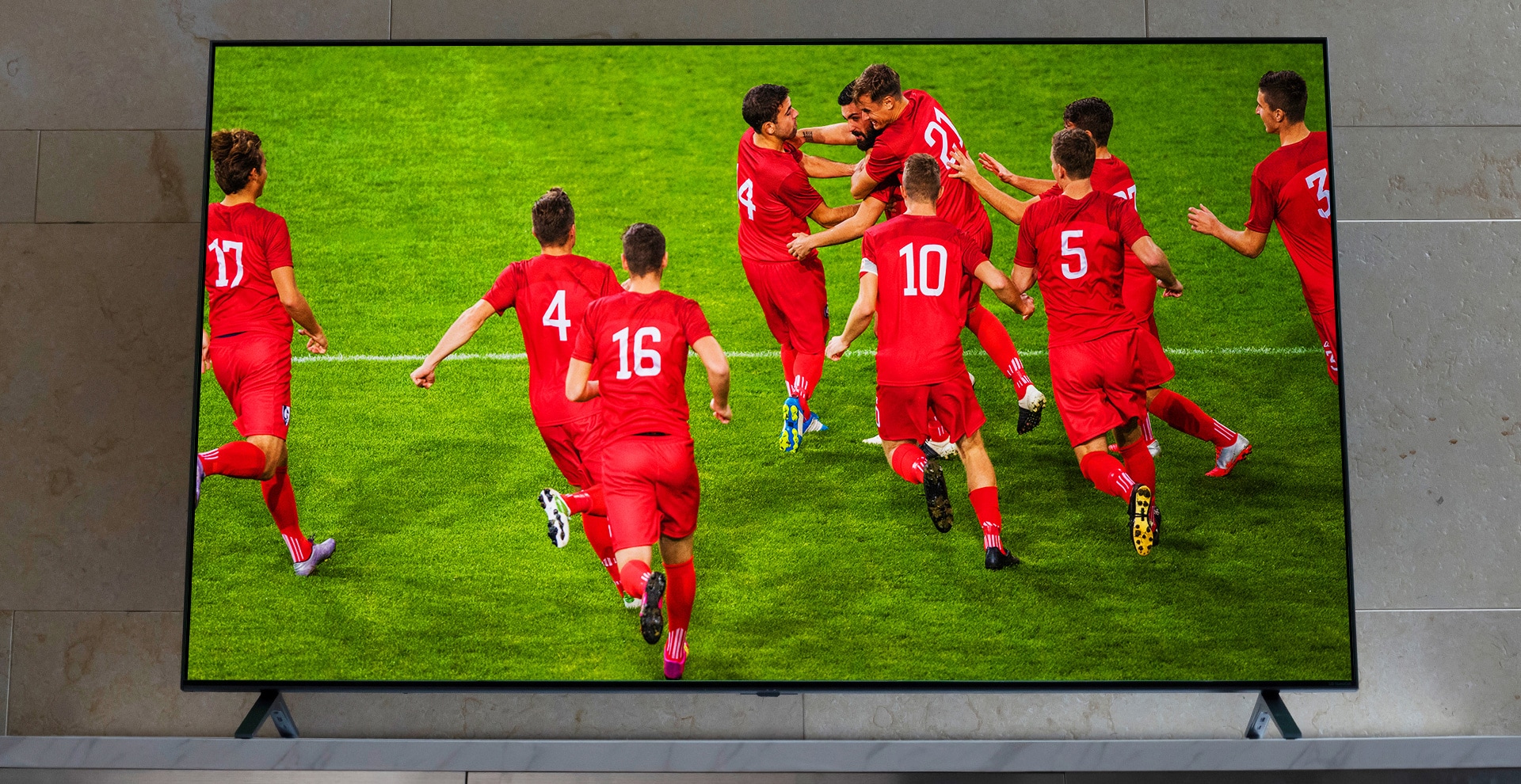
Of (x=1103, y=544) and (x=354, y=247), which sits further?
(x=354, y=247)

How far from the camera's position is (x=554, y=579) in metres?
3.24

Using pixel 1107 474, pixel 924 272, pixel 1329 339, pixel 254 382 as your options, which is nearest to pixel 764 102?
pixel 924 272

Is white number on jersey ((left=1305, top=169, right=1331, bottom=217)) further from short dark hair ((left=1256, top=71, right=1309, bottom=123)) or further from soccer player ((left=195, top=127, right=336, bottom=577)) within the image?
soccer player ((left=195, top=127, right=336, bottom=577))

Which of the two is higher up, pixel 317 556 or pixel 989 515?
pixel 989 515

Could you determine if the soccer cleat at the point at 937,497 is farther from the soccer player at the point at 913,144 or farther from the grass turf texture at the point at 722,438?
the soccer player at the point at 913,144

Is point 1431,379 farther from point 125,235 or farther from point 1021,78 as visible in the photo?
point 125,235

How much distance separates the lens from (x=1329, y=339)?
132 inches

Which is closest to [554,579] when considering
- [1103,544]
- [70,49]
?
[1103,544]

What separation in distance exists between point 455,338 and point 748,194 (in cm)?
110

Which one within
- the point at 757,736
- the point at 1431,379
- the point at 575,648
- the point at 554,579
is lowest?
the point at 757,736

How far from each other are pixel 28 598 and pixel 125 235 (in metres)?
1.27

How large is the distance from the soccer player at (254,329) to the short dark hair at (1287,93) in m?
3.26

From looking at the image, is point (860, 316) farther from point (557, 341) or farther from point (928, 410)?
point (557, 341)

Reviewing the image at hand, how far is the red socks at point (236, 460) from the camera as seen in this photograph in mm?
3289
